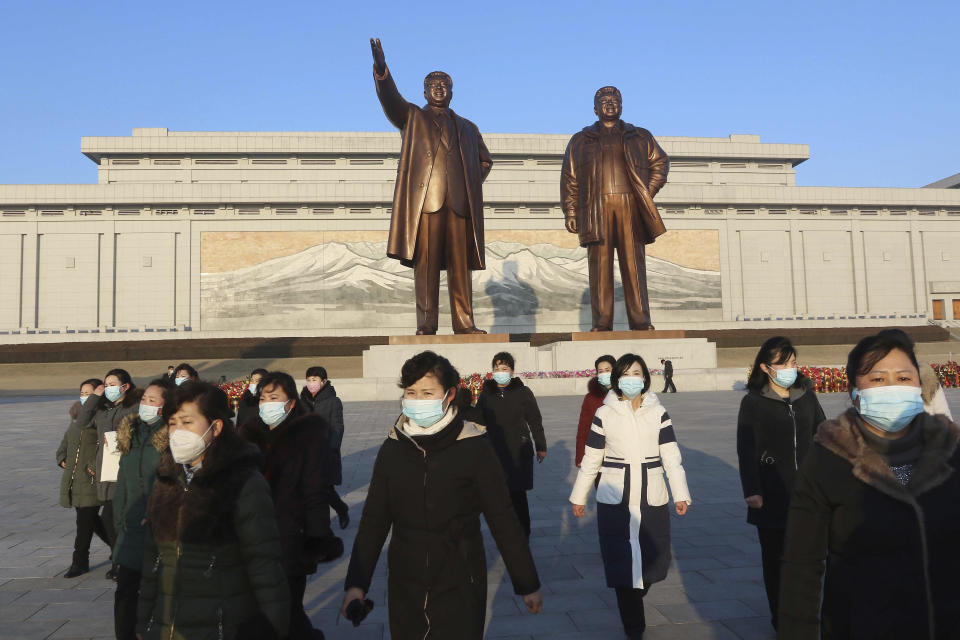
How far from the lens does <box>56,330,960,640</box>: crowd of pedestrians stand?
1716 millimetres

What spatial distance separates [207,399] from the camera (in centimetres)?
236

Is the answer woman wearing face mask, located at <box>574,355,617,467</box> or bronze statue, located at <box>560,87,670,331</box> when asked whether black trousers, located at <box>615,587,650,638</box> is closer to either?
woman wearing face mask, located at <box>574,355,617,467</box>

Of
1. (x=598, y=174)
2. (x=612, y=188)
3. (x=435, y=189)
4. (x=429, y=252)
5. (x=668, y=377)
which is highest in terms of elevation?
(x=598, y=174)

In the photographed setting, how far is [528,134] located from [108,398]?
3463 cm

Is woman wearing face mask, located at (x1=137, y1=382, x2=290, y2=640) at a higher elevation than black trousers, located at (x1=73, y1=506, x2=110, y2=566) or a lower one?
higher

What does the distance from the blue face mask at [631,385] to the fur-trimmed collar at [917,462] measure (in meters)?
1.58

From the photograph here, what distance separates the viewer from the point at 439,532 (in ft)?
7.61

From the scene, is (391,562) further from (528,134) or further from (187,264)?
(528,134)

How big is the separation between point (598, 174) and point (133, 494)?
11.6m

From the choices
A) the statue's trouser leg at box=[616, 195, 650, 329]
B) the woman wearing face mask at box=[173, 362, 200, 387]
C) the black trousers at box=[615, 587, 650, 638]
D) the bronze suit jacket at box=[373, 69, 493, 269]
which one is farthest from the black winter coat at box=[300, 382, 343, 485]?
the statue's trouser leg at box=[616, 195, 650, 329]

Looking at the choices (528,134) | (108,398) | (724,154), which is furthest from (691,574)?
(724,154)

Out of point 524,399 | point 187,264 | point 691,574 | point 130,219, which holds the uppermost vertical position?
point 130,219

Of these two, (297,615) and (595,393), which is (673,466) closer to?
(595,393)

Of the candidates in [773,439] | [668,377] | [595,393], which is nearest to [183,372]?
[595,393]
